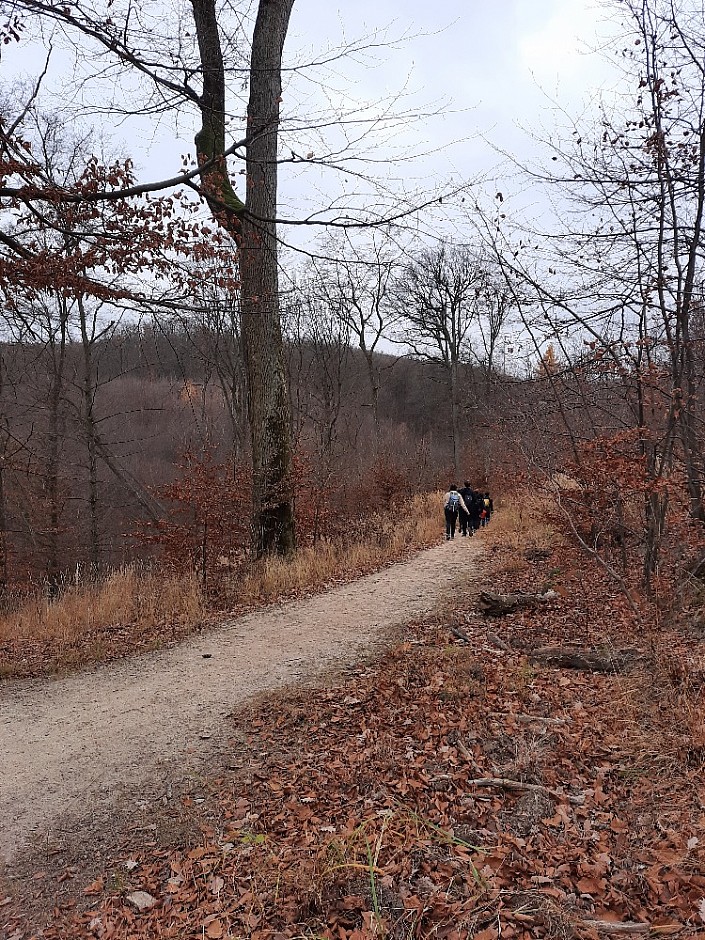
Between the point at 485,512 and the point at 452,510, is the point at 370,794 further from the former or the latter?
the point at 485,512

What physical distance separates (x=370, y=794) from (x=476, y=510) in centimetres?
1293

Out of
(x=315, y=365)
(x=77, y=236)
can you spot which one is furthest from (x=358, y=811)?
(x=315, y=365)

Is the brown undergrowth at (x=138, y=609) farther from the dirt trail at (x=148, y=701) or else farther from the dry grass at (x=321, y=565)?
the dirt trail at (x=148, y=701)

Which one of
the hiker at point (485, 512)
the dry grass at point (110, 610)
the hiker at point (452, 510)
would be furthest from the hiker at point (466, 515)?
the dry grass at point (110, 610)

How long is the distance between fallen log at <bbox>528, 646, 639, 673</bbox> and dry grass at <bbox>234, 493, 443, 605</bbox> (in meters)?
4.19

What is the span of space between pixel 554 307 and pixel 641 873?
15.9 ft

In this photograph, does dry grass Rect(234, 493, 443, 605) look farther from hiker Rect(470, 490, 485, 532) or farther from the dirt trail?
hiker Rect(470, 490, 485, 532)

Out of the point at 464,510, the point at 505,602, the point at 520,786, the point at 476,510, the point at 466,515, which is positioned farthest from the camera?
the point at 476,510

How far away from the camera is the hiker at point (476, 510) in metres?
16.1

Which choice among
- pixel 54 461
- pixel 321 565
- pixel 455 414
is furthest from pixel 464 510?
pixel 455 414

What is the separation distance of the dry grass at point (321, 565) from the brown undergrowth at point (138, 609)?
0.02m

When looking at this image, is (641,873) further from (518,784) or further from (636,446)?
(636,446)

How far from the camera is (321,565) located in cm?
1016

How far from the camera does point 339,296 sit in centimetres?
2597
